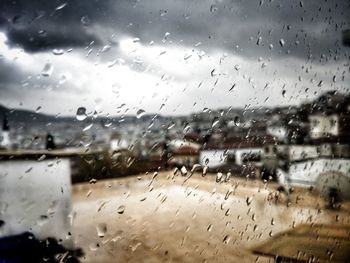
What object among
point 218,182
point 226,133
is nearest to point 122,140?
point 226,133

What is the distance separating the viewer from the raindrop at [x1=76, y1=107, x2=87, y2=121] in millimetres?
1309

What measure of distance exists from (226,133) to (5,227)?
1.61 metres

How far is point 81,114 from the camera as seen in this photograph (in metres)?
1.32

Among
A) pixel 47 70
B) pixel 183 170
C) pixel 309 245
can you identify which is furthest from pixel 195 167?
pixel 309 245

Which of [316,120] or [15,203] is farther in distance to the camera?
[316,120]

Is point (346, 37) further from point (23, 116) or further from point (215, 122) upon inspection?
point (23, 116)

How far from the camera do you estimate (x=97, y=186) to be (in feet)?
5.09

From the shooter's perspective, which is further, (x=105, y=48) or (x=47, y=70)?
(x=105, y=48)

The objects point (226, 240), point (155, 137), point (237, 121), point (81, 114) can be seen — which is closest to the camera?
point (81, 114)

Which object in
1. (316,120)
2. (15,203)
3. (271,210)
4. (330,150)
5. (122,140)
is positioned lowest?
(271,210)

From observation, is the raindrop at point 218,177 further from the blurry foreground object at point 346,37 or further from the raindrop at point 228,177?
the blurry foreground object at point 346,37

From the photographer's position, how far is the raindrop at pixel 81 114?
4.29ft

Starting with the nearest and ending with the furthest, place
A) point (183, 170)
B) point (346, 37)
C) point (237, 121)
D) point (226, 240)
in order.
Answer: point (183, 170), point (237, 121), point (346, 37), point (226, 240)

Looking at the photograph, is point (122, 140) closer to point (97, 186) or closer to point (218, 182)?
point (97, 186)
